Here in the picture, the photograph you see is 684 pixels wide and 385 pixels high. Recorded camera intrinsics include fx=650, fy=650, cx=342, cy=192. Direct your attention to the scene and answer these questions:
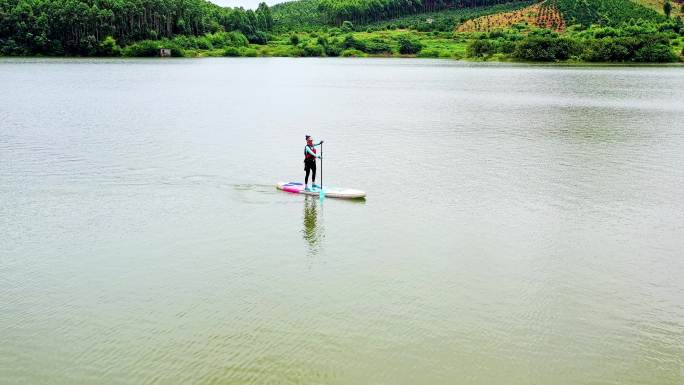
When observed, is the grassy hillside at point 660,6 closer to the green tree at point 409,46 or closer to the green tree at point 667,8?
the green tree at point 667,8

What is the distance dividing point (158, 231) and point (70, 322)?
21.7ft

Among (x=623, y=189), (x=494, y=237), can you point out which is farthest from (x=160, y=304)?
(x=623, y=189)

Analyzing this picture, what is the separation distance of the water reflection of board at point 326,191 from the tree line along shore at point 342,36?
388 feet

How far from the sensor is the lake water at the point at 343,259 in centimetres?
1284

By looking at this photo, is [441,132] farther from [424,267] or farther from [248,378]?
[248,378]

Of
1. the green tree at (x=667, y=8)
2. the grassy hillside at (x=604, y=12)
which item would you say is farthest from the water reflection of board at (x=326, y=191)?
the green tree at (x=667, y=8)

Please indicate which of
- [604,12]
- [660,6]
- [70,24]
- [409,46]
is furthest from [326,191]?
[660,6]

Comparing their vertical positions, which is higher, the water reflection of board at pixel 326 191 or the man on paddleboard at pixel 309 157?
the man on paddleboard at pixel 309 157

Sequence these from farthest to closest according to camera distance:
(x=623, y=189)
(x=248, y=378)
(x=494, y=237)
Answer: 1. (x=623, y=189)
2. (x=494, y=237)
3. (x=248, y=378)

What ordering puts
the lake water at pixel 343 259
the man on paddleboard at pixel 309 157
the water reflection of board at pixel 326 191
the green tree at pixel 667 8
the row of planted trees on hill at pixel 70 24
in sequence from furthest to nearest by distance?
the green tree at pixel 667 8
the row of planted trees on hill at pixel 70 24
the man on paddleboard at pixel 309 157
the water reflection of board at pixel 326 191
the lake water at pixel 343 259

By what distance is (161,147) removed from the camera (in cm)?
3541

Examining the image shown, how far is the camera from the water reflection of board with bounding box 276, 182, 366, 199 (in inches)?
→ 976

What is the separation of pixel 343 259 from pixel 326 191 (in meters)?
7.17

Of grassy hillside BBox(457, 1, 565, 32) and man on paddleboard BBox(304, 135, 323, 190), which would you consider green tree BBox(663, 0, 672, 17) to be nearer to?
grassy hillside BBox(457, 1, 565, 32)
